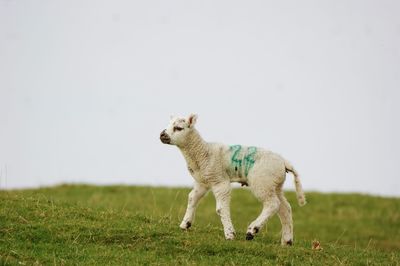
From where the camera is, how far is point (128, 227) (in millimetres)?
14391

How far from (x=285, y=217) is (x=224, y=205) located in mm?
1279

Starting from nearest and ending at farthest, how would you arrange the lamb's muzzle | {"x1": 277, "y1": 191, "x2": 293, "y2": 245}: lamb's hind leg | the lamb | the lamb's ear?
the lamb < the lamb's muzzle < the lamb's ear < {"x1": 277, "y1": 191, "x2": 293, "y2": 245}: lamb's hind leg

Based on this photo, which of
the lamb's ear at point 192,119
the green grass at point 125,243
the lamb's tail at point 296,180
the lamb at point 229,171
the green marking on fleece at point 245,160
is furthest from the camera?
the lamb's tail at point 296,180

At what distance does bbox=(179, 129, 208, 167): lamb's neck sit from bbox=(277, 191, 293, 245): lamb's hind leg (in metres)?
1.57

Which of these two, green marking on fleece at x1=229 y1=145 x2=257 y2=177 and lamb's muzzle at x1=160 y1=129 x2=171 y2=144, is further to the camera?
green marking on fleece at x1=229 y1=145 x2=257 y2=177

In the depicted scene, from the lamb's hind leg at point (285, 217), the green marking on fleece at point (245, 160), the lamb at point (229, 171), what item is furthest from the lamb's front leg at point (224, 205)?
the lamb's hind leg at point (285, 217)

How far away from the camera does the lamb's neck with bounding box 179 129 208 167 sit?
13.9 metres

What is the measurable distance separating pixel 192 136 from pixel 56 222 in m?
3.23

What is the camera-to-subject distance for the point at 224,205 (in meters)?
13.6

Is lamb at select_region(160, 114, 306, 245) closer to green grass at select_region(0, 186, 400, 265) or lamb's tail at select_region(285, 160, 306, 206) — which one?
lamb's tail at select_region(285, 160, 306, 206)

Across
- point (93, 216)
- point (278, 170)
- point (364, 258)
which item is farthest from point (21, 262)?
point (364, 258)

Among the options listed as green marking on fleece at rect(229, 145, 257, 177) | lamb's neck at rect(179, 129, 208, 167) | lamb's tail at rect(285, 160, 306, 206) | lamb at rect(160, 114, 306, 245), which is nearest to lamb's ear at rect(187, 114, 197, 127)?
lamb at rect(160, 114, 306, 245)

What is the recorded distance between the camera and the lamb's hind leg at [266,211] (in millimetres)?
13242

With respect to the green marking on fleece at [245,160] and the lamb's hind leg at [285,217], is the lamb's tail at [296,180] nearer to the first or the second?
the lamb's hind leg at [285,217]
